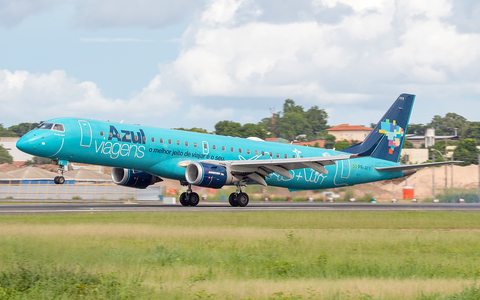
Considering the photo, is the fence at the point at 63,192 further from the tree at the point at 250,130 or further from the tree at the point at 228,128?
the tree at the point at 250,130

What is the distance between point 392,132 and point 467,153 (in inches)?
3315

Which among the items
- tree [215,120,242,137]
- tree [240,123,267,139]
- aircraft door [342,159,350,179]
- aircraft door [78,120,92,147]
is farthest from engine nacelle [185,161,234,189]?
tree [240,123,267,139]

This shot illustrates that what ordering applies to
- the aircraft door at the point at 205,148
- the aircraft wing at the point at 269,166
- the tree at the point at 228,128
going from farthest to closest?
the tree at the point at 228,128, the aircraft door at the point at 205,148, the aircraft wing at the point at 269,166

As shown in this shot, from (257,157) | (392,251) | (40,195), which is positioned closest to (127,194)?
(40,195)

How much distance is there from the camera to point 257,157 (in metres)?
36.1

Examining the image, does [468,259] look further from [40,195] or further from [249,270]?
[40,195]

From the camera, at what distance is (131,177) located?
34094 millimetres

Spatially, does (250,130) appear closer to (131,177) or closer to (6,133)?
(6,133)

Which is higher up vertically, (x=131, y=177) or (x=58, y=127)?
(x=58, y=127)

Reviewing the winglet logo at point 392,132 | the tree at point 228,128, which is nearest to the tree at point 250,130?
the tree at point 228,128

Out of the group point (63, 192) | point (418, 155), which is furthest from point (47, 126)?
point (418, 155)

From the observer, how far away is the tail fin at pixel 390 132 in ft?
140

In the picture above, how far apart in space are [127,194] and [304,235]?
128ft

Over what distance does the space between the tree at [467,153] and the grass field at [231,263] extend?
346 feet
